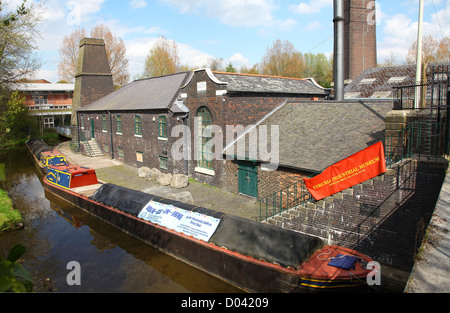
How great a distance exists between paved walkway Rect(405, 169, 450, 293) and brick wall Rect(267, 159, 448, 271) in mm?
2440

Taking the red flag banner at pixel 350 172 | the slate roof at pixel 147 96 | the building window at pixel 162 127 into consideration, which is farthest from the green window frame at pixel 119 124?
the red flag banner at pixel 350 172

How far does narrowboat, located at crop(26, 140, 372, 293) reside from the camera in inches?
318

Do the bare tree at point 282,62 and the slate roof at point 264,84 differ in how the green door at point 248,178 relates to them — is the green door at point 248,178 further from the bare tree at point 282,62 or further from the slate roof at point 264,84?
the bare tree at point 282,62

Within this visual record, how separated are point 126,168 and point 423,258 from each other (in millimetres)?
23094

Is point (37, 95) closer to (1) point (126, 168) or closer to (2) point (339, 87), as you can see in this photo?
(1) point (126, 168)

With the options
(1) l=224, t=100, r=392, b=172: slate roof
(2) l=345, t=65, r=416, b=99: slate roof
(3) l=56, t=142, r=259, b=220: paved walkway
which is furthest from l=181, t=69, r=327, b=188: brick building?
(2) l=345, t=65, r=416, b=99: slate roof

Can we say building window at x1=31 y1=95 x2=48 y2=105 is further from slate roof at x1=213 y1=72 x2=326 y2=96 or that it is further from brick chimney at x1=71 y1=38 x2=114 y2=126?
slate roof at x1=213 y1=72 x2=326 y2=96

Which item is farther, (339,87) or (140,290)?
(339,87)

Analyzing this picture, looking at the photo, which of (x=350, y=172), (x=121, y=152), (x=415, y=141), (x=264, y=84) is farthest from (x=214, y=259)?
(x=121, y=152)

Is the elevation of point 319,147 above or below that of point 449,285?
above

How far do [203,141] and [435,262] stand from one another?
15.0m

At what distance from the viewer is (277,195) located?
14.5 meters
